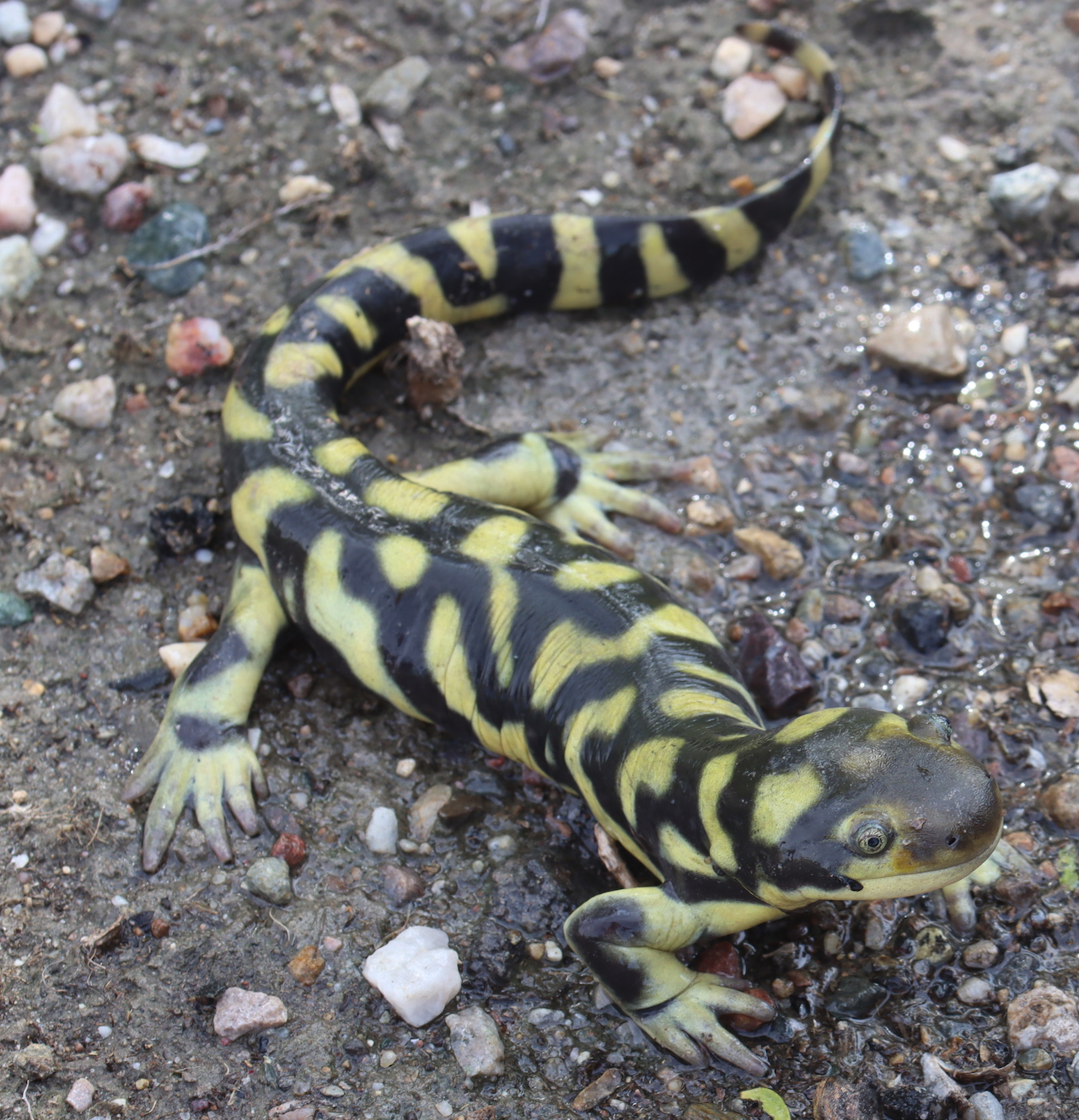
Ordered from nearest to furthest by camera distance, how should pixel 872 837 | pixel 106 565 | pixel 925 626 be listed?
pixel 872 837 < pixel 925 626 < pixel 106 565

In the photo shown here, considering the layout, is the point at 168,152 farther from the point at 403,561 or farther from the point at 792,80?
the point at 792,80

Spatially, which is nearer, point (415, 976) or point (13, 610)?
point (415, 976)

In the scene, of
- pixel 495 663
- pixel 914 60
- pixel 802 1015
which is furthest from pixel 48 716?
pixel 914 60

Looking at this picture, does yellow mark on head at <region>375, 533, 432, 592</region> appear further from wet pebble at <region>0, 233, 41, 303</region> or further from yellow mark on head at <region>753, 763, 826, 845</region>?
wet pebble at <region>0, 233, 41, 303</region>

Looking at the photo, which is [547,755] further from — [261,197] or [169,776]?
[261,197]

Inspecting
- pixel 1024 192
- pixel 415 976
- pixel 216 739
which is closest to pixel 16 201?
pixel 216 739

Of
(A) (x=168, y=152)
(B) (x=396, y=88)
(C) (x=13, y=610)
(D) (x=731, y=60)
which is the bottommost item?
(C) (x=13, y=610)

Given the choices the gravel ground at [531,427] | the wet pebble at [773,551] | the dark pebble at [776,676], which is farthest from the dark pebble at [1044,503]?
the dark pebble at [776,676]
